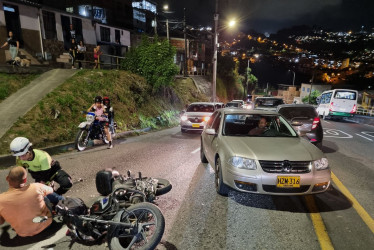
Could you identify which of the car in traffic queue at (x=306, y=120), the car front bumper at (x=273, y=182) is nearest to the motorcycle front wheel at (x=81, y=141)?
the car front bumper at (x=273, y=182)

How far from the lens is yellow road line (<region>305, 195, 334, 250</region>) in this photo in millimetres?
2881

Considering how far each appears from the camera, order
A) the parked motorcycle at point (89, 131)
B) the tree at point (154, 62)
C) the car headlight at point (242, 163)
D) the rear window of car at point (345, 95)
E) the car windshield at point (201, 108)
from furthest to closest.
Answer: the rear window of car at point (345, 95) < the tree at point (154, 62) < the car windshield at point (201, 108) < the parked motorcycle at point (89, 131) < the car headlight at point (242, 163)

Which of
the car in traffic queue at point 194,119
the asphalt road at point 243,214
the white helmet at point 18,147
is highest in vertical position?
the white helmet at point 18,147

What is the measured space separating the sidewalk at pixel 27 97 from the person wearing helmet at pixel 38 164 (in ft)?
16.9

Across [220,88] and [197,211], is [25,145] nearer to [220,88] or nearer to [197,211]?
[197,211]

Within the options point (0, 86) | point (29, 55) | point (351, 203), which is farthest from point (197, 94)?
point (351, 203)

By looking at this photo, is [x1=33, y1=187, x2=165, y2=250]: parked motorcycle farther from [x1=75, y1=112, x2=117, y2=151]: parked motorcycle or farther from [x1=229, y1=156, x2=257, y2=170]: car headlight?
[x1=75, y1=112, x2=117, y2=151]: parked motorcycle

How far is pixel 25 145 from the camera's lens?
10.6ft

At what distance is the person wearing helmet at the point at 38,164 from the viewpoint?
319 centimetres

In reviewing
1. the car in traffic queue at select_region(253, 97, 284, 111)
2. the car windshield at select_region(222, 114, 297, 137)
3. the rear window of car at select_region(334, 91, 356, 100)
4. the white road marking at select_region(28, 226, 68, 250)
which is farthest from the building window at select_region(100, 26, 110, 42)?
the rear window of car at select_region(334, 91, 356, 100)

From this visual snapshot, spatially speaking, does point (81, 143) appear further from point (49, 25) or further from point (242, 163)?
point (49, 25)

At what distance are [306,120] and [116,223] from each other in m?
7.08

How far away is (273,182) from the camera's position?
11.5 ft

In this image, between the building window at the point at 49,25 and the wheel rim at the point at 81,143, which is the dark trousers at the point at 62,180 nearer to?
the wheel rim at the point at 81,143
